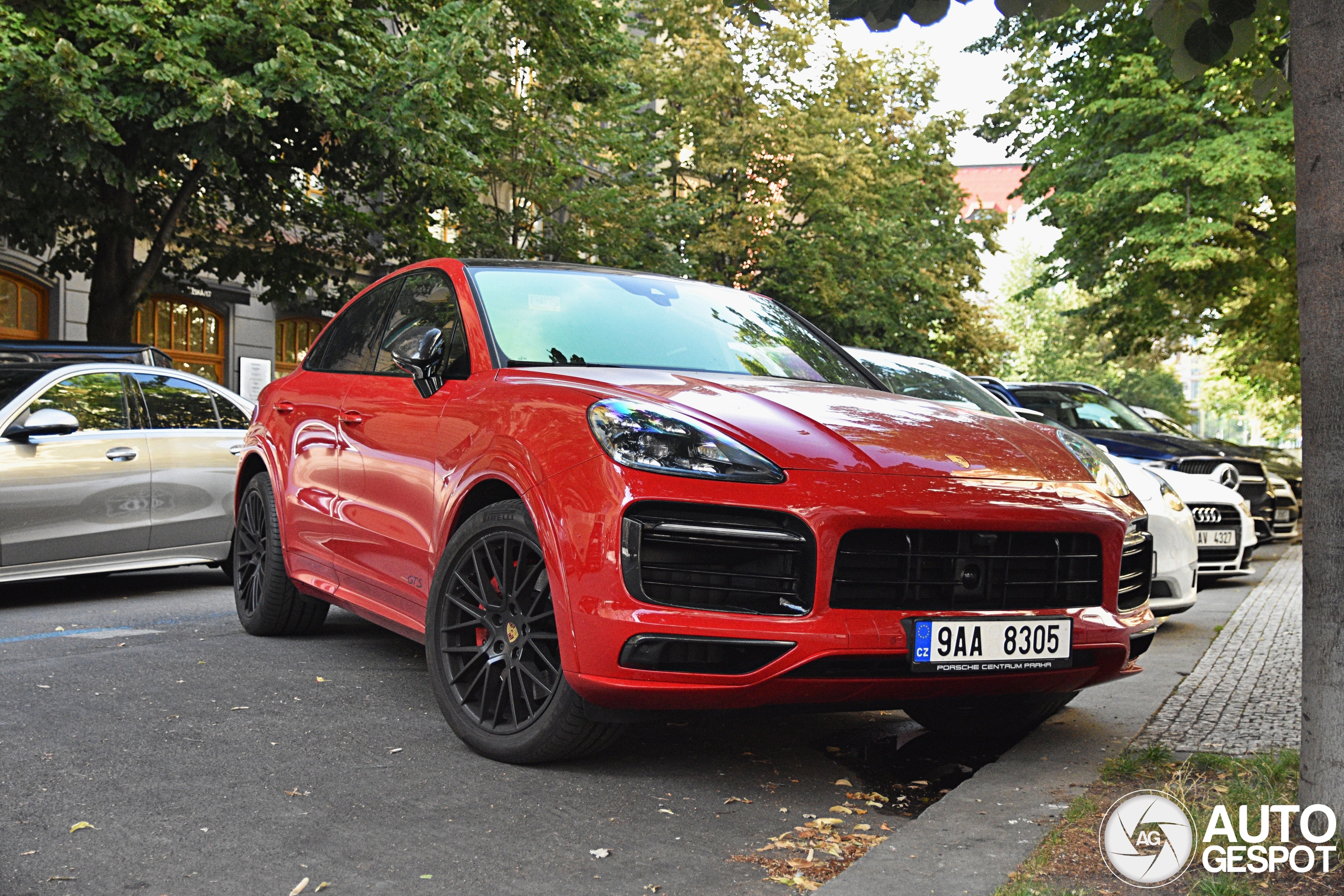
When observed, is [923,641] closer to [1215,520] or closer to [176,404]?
[176,404]

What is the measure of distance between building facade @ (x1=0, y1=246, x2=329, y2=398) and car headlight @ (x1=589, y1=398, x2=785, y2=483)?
1518 cm

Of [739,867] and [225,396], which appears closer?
[739,867]

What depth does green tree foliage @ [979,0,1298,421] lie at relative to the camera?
19.2 m

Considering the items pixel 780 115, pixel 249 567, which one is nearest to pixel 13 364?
pixel 249 567

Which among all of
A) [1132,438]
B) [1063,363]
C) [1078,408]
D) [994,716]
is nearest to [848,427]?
[994,716]

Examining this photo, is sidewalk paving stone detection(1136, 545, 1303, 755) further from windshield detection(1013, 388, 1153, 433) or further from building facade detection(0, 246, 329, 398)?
building facade detection(0, 246, 329, 398)

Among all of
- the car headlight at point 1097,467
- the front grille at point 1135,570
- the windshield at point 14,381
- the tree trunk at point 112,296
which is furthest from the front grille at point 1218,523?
the tree trunk at point 112,296

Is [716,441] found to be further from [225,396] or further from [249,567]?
Result: [225,396]

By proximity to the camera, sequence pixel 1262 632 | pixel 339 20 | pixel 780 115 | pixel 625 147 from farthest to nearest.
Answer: pixel 780 115
pixel 625 147
pixel 339 20
pixel 1262 632

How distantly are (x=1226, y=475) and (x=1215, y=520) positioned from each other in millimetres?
3260

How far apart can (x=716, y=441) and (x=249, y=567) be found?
A: 3.75 metres

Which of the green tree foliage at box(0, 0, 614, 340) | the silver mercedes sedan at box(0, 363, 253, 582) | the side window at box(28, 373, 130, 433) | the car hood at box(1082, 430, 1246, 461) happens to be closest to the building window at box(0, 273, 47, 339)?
the green tree foliage at box(0, 0, 614, 340)

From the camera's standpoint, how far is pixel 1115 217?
69.2ft

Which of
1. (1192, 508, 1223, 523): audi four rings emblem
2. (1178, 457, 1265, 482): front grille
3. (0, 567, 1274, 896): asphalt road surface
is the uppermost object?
(1178, 457, 1265, 482): front grille
